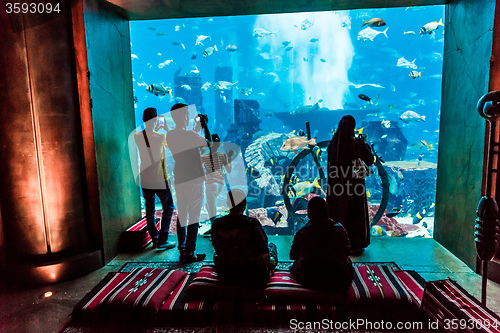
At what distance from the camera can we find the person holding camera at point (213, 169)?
4.63 m

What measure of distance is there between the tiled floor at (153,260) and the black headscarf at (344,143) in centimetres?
161

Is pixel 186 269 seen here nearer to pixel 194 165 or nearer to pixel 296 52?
pixel 194 165

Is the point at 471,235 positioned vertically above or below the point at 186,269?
above

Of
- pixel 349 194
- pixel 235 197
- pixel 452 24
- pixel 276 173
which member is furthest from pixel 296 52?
pixel 235 197

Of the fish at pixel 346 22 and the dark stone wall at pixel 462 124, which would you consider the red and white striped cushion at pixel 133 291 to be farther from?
the fish at pixel 346 22

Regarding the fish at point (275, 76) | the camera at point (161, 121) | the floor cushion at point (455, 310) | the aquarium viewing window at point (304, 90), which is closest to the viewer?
the floor cushion at point (455, 310)

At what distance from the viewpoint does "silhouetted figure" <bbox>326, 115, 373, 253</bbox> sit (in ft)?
13.9

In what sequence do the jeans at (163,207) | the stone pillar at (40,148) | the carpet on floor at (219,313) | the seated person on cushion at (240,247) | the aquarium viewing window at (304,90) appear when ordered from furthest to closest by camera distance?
1. the aquarium viewing window at (304,90)
2. the jeans at (163,207)
3. the stone pillar at (40,148)
4. the seated person on cushion at (240,247)
5. the carpet on floor at (219,313)

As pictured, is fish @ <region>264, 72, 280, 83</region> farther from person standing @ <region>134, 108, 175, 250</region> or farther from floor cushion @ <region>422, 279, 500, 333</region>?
floor cushion @ <region>422, 279, 500, 333</region>

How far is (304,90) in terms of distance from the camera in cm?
2123

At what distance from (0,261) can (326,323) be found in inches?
174

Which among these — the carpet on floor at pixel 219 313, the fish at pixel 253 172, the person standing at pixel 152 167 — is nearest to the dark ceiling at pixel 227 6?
the person standing at pixel 152 167

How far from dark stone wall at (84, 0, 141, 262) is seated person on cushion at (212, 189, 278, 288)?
97.0 inches

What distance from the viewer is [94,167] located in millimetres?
4160
